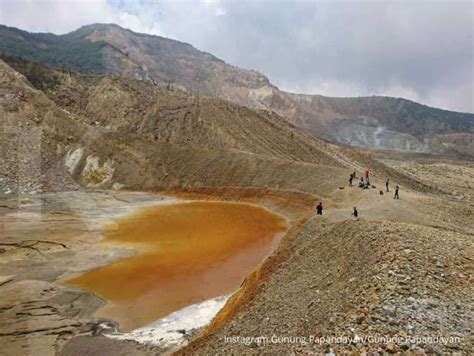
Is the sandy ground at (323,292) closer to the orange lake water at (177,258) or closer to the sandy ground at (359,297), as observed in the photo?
the sandy ground at (359,297)

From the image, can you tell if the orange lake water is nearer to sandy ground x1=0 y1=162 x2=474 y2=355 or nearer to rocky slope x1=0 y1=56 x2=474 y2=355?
sandy ground x1=0 y1=162 x2=474 y2=355

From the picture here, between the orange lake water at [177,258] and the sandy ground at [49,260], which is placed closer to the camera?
the sandy ground at [49,260]

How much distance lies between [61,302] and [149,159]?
154ft

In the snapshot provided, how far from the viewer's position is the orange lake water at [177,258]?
75.5ft

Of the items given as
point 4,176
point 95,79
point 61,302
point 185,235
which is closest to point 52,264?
point 61,302

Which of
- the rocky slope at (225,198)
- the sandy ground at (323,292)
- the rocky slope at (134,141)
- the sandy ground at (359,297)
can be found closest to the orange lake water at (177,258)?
the sandy ground at (323,292)

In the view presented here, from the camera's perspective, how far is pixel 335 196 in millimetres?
41750

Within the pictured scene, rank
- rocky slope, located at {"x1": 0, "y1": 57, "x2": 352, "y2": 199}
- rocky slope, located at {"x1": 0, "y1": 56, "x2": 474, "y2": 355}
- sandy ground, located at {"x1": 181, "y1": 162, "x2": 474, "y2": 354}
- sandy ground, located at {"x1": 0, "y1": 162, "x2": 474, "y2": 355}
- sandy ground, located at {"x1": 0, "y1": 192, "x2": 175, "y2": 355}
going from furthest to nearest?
rocky slope, located at {"x1": 0, "y1": 57, "x2": 352, "y2": 199} → sandy ground, located at {"x1": 0, "y1": 192, "x2": 175, "y2": 355} → rocky slope, located at {"x1": 0, "y1": 56, "x2": 474, "y2": 355} → sandy ground, located at {"x1": 0, "y1": 162, "x2": 474, "y2": 355} → sandy ground, located at {"x1": 181, "y1": 162, "x2": 474, "y2": 354}

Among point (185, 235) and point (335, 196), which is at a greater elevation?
point (335, 196)

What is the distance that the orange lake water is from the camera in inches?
906

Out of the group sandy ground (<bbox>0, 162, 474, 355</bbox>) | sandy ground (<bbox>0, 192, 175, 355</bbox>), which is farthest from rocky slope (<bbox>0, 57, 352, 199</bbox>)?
sandy ground (<bbox>0, 162, 474, 355</bbox>)

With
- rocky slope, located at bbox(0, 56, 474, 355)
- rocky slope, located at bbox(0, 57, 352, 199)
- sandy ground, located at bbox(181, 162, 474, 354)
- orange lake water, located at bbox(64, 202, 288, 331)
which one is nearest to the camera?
sandy ground, located at bbox(181, 162, 474, 354)

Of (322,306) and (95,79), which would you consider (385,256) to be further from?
(95,79)

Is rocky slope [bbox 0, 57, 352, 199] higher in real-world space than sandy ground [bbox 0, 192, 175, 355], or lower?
higher
